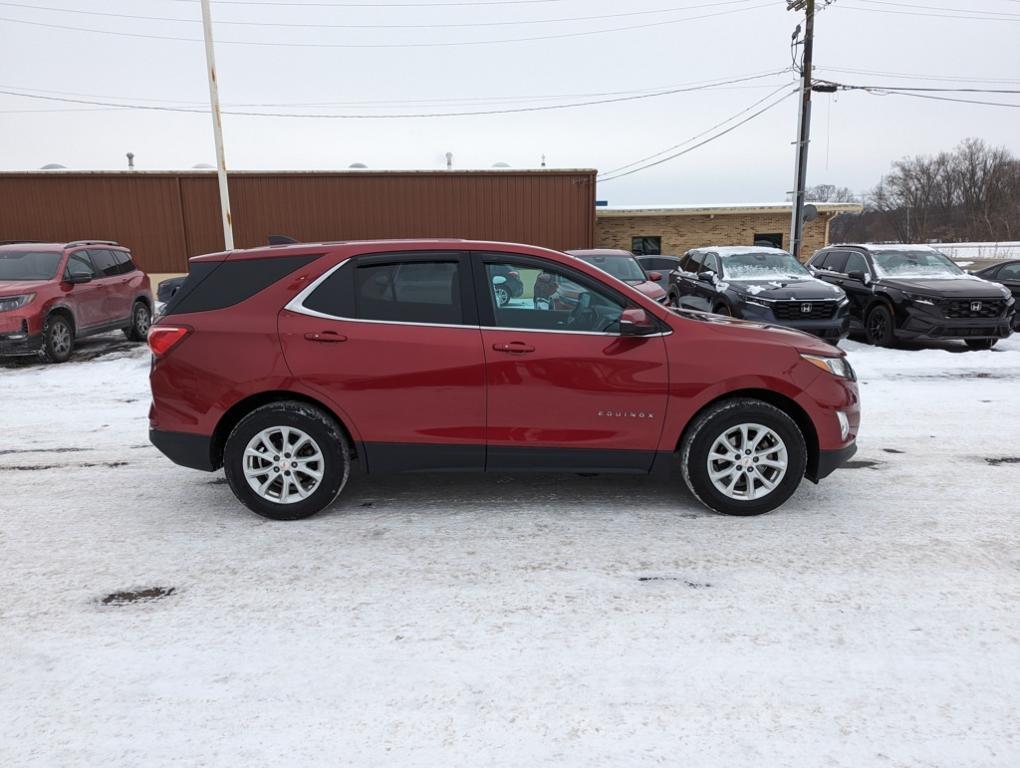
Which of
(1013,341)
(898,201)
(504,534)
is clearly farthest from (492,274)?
(898,201)

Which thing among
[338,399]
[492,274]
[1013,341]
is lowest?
[1013,341]

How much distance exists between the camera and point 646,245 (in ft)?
95.6

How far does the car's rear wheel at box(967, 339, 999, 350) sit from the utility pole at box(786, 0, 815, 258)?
9.69 meters

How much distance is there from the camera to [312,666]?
2938 millimetres

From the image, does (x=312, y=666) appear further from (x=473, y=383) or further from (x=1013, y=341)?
(x=1013, y=341)

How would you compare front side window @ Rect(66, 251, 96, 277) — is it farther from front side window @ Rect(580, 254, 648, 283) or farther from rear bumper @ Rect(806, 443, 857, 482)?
rear bumper @ Rect(806, 443, 857, 482)

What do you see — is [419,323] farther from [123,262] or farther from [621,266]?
[123,262]

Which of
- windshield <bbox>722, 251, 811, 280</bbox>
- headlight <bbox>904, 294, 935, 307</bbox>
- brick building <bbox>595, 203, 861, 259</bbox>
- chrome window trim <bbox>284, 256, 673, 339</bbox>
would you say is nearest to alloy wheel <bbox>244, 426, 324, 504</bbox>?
chrome window trim <bbox>284, 256, 673, 339</bbox>

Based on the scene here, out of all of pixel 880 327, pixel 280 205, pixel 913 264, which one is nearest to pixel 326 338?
pixel 880 327

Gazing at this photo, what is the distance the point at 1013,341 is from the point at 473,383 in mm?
12411

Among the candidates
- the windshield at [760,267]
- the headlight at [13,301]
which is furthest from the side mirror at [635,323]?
the headlight at [13,301]

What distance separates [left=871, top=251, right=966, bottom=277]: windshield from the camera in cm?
1264

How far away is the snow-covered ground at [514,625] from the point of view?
8.25 feet

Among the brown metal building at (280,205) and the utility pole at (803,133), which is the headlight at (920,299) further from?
the brown metal building at (280,205)
